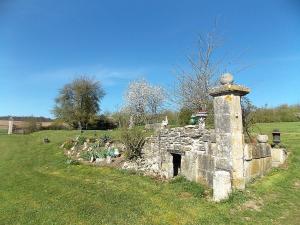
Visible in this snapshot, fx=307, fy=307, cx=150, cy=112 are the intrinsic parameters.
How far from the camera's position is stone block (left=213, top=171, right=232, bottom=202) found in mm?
8312

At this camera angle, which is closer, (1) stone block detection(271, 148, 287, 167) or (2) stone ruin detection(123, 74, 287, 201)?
(2) stone ruin detection(123, 74, 287, 201)

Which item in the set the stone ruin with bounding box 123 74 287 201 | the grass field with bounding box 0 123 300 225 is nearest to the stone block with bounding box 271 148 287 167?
the stone ruin with bounding box 123 74 287 201

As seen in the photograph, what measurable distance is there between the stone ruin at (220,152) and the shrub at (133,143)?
136 cm

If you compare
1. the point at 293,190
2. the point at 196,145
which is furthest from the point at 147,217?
the point at 293,190

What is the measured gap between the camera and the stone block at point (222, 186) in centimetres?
831

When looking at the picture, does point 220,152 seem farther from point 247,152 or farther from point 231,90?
point 231,90

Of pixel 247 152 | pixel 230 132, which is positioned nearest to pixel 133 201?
pixel 230 132

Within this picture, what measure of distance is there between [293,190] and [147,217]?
454 centimetres

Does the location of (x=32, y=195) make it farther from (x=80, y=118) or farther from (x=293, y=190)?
(x=80, y=118)

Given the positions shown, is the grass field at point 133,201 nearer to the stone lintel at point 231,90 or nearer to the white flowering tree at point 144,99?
the stone lintel at point 231,90

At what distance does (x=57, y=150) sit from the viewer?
19.9 m

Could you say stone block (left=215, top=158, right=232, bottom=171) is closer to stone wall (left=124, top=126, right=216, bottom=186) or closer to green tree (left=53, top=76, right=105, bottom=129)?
stone wall (left=124, top=126, right=216, bottom=186)

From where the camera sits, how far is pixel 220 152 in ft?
28.8

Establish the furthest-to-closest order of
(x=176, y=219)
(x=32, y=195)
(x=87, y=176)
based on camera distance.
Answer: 1. (x=87, y=176)
2. (x=32, y=195)
3. (x=176, y=219)
